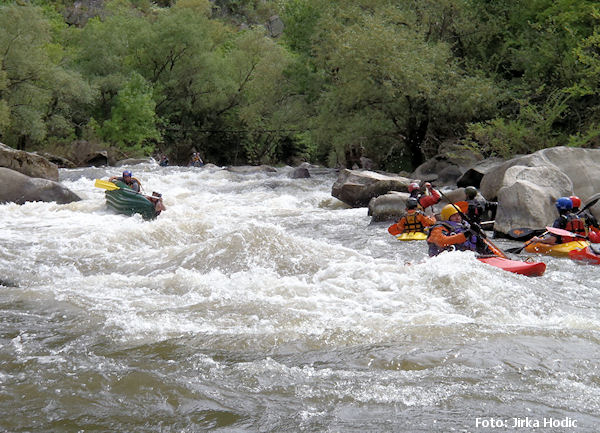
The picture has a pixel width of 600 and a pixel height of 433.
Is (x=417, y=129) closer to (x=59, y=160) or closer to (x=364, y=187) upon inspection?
(x=364, y=187)

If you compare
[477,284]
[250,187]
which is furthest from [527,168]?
[250,187]

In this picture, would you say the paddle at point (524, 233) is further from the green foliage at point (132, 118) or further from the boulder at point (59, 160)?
the green foliage at point (132, 118)

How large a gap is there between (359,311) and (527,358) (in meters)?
1.62

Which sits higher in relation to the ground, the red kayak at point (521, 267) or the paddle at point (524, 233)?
the red kayak at point (521, 267)

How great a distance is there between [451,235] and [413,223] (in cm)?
162

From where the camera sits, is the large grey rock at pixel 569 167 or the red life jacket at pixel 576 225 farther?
the large grey rock at pixel 569 167

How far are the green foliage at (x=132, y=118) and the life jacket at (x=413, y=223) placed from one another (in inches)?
907

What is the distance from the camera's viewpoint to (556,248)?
819cm

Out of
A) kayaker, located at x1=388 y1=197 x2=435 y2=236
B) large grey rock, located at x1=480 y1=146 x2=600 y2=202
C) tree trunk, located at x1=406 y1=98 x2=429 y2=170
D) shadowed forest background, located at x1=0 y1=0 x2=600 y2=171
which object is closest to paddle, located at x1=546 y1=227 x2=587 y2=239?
kayaker, located at x1=388 y1=197 x2=435 y2=236

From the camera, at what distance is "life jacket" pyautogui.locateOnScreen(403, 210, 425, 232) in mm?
8938

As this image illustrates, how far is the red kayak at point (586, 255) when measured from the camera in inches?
305

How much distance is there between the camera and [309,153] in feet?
121

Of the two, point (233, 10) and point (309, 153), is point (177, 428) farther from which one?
point (233, 10)

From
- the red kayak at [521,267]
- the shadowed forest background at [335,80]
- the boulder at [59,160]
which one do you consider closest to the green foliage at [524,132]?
the shadowed forest background at [335,80]
